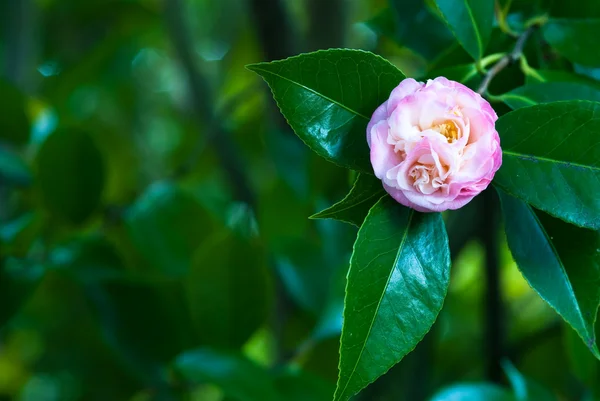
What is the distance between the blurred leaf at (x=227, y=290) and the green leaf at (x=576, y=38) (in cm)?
28

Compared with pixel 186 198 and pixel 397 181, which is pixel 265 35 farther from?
pixel 397 181

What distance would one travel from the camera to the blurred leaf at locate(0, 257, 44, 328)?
501 millimetres

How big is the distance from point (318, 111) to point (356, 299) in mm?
78

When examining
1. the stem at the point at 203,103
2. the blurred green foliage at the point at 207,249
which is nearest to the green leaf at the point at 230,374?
the blurred green foliage at the point at 207,249

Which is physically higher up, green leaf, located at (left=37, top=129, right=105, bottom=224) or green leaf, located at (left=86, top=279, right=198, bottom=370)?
green leaf, located at (left=37, top=129, right=105, bottom=224)

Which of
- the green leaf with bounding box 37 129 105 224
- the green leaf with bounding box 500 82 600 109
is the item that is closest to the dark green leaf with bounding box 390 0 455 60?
the green leaf with bounding box 500 82 600 109

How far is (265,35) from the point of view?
69cm

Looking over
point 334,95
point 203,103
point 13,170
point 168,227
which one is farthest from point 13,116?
point 334,95

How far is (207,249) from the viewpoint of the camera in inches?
20.4

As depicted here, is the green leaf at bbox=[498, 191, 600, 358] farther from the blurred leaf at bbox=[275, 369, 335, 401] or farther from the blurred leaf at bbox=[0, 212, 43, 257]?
the blurred leaf at bbox=[0, 212, 43, 257]

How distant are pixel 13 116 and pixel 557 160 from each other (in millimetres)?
529

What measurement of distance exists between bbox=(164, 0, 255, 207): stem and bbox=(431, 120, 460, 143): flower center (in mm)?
557

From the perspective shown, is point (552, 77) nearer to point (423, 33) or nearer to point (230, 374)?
point (423, 33)

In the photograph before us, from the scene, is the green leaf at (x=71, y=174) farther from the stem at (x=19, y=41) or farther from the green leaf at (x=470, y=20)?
the green leaf at (x=470, y=20)
